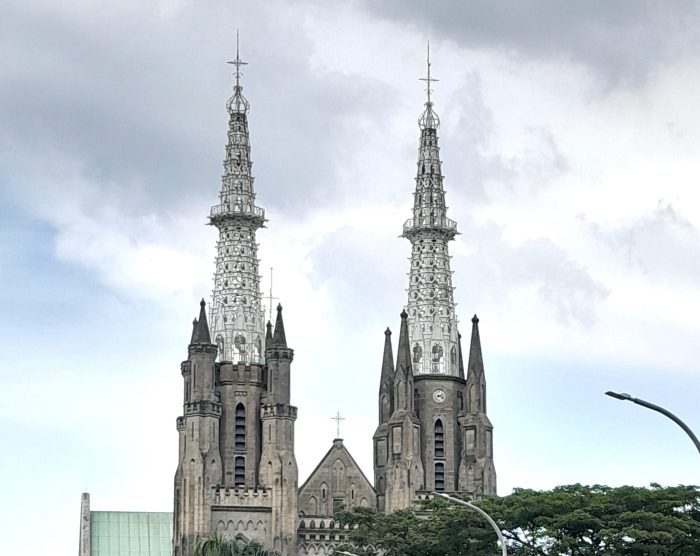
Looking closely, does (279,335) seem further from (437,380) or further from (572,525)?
(572,525)

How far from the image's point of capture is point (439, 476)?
120125 millimetres

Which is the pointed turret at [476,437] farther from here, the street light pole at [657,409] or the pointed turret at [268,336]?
the street light pole at [657,409]

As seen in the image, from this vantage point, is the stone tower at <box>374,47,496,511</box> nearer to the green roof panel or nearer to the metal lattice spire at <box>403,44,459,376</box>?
the metal lattice spire at <box>403,44,459,376</box>

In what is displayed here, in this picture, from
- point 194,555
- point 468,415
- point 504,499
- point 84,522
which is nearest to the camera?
point 504,499

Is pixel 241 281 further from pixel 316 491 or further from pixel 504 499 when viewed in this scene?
pixel 504 499

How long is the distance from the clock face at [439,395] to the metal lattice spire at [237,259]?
36.0 ft

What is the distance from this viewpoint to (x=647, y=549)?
3248 inches

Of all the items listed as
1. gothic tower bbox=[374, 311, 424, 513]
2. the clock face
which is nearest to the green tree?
gothic tower bbox=[374, 311, 424, 513]

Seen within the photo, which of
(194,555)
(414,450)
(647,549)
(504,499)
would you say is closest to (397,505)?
(414,450)

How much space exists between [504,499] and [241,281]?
36.2 meters

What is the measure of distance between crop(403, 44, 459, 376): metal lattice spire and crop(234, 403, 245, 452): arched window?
11050mm

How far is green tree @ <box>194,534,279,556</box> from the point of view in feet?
365

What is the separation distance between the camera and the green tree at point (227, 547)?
111 m

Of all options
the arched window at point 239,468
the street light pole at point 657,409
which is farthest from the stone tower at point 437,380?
the street light pole at point 657,409
